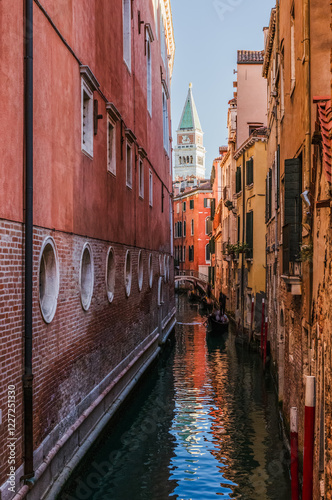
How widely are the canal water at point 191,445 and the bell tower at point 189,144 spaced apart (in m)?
108

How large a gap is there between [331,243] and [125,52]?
33.0 feet

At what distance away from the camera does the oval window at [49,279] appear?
24.3 ft

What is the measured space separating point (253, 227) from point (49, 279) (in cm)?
1542

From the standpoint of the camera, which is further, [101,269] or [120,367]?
[120,367]

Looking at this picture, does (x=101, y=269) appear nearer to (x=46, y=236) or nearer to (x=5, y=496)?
(x=46, y=236)

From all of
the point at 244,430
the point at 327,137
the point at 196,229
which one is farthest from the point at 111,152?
the point at 196,229

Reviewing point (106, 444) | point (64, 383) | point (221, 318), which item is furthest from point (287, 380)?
point (221, 318)

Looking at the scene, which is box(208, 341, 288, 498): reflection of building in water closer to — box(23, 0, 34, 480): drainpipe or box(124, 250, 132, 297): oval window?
box(124, 250, 132, 297): oval window

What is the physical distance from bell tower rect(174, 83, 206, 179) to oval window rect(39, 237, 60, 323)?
116 meters

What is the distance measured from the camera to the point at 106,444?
10.1 meters

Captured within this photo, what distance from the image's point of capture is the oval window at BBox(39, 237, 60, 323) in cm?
742

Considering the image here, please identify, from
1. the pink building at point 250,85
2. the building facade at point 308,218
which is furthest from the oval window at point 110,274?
the pink building at point 250,85

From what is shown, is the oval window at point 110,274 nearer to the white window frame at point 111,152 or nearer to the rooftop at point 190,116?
the white window frame at point 111,152

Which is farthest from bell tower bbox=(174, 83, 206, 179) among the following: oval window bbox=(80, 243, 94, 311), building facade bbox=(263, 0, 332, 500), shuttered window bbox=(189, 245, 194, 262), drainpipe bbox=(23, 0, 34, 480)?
drainpipe bbox=(23, 0, 34, 480)
